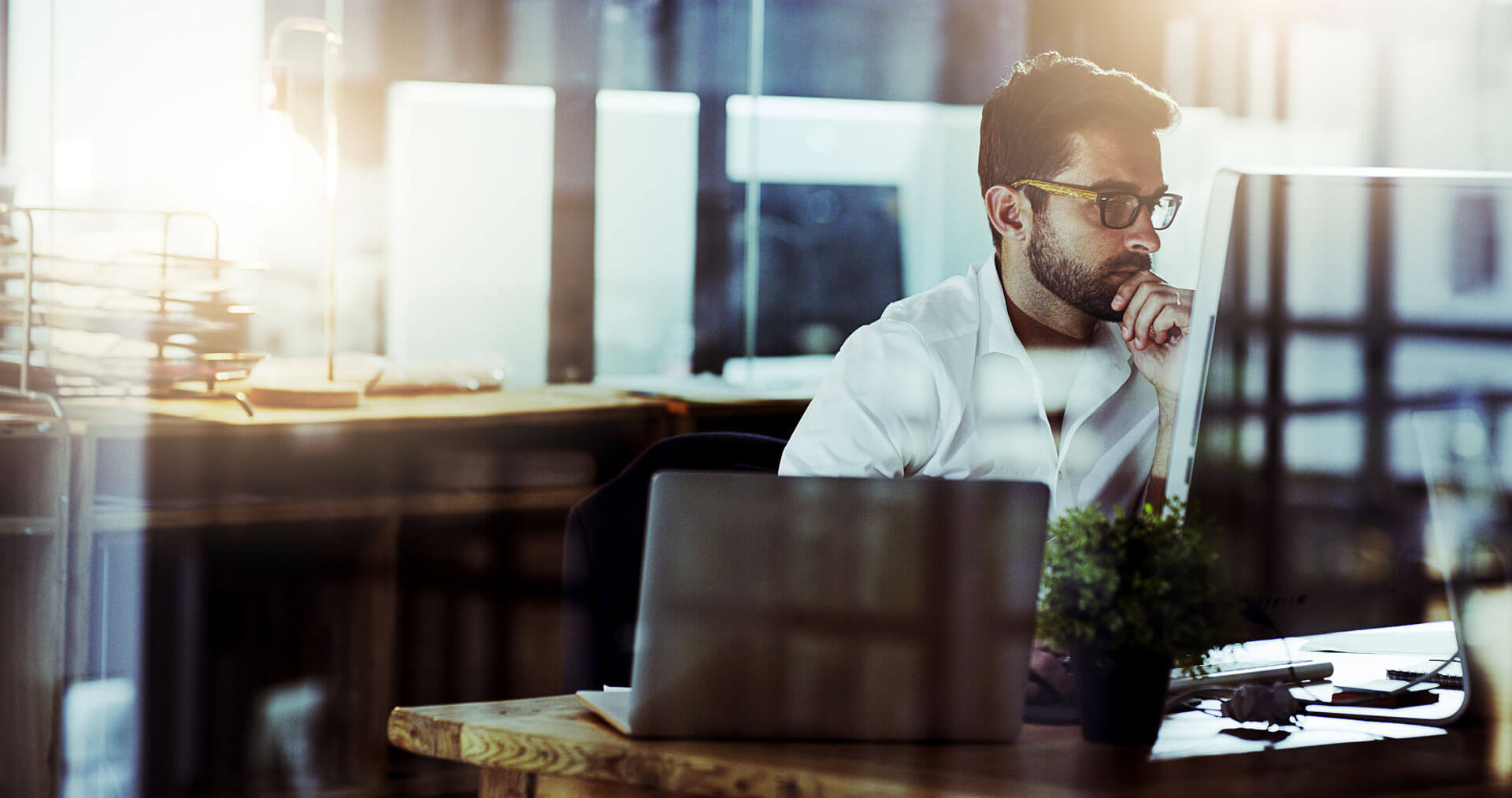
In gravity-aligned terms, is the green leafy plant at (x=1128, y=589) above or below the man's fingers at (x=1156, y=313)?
below

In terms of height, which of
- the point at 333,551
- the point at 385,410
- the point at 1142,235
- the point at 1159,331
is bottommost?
the point at 333,551

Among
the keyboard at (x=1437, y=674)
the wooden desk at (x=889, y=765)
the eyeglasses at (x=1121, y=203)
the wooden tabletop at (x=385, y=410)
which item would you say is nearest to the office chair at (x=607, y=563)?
the wooden desk at (x=889, y=765)

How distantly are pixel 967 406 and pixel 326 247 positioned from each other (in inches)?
62.6

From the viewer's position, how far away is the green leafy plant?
1.01m

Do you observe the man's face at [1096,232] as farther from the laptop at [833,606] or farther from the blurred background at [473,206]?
the laptop at [833,606]

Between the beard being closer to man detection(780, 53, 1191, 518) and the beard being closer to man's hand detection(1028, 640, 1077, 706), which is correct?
man detection(780, 53, 1191, 518)

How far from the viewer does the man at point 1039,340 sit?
179cm

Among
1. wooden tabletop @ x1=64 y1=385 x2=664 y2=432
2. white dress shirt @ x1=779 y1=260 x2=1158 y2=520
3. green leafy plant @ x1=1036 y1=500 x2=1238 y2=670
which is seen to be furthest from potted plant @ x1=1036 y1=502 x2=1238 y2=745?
wooden tabletop @ x1=64 y1=385 x2=664 y2=432

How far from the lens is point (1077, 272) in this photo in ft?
6.22

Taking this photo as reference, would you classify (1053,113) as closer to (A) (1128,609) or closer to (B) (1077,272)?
(B) (1077,272)

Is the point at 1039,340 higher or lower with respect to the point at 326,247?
lower

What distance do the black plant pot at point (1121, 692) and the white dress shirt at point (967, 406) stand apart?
0.70 m

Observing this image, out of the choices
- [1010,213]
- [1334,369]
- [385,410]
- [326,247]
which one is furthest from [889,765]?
[326,247]

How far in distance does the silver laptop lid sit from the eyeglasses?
3.13 ft
